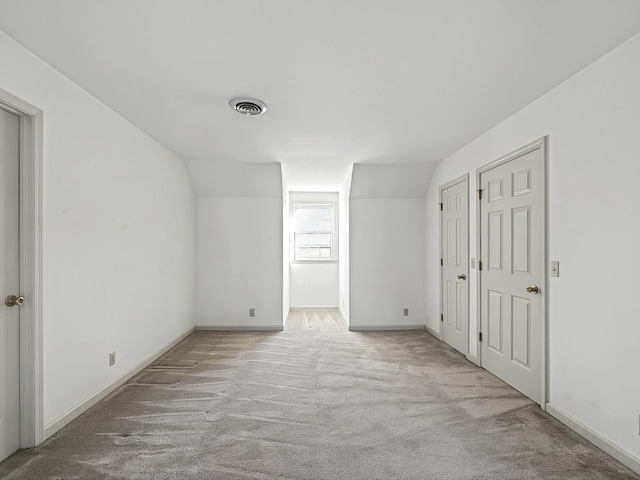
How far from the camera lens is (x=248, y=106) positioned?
2834mm

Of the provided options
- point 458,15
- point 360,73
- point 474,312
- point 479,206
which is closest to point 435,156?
point 479,206

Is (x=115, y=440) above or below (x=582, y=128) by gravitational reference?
below

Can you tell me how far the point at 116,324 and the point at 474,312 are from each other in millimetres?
3536

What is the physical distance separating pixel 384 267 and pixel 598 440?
332cm

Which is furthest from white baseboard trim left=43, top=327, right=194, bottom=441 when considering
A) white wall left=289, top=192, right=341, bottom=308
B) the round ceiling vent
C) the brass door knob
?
white wall left=289, top=192, right=341, bottom=308

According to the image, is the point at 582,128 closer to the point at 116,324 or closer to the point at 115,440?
the point at 115,440

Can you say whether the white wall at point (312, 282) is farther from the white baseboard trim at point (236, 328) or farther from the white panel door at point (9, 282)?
the white panel door at point (9, 282)

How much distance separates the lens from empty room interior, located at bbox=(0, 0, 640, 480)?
76.0 inches

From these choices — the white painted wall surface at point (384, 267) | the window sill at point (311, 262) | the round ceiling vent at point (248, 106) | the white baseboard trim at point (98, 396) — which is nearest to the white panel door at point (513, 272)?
Result: the white painted wall surface at point (384, 267)

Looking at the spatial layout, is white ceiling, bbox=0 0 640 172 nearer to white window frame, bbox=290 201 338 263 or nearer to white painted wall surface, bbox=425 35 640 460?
white painted wall surface, bbox=425 35 640 460

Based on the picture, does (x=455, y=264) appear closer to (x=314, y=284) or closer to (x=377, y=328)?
(x=377, y=328)

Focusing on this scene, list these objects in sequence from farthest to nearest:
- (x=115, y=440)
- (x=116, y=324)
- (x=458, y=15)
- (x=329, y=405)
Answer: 1. (x=116, y=324)
2. (x=329, y=405)
3. (x=115, y=440)
4. (x=458, y=15)

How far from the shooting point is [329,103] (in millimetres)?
2818

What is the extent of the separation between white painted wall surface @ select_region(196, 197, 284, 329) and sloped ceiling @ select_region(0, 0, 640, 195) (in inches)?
79.5
